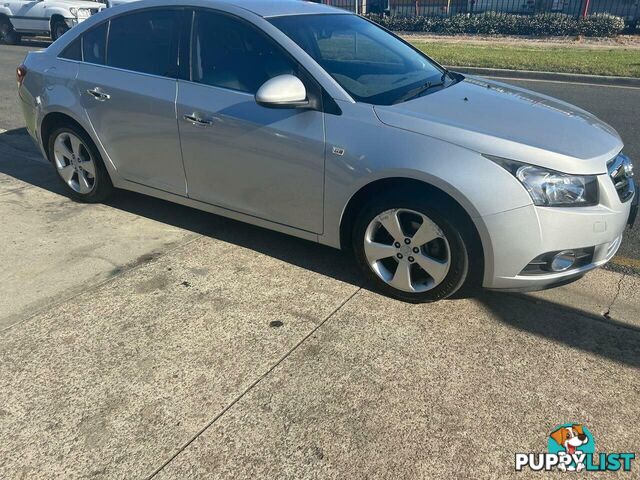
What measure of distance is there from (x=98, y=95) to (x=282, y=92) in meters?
1.83

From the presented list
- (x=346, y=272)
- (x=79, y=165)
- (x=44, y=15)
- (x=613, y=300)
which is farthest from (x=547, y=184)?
(x=44, y=15)

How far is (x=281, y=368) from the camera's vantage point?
2.72 m

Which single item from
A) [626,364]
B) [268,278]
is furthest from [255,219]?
[626,364]

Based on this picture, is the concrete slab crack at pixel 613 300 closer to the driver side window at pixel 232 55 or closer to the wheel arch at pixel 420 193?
the wheel arch at pixel 420 193

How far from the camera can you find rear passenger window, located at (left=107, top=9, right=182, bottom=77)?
3867 millimetres

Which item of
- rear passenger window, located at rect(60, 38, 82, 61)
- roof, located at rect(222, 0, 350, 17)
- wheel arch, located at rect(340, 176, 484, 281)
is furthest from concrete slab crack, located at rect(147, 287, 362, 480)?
rear passenger window, located at rect(60, 38, 82, 61)

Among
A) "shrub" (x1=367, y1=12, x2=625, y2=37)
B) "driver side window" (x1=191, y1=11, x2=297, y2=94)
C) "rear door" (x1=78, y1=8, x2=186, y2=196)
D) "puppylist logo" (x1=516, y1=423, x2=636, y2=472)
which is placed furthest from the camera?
"shrub" (x1=367, y1=12, x2=625, y2=37)

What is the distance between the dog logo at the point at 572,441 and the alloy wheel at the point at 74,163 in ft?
12.7

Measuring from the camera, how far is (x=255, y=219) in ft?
12.2

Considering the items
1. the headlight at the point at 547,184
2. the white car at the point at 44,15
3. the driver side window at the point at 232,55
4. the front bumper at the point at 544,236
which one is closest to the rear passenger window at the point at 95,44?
the driver side window at the point at 232,55

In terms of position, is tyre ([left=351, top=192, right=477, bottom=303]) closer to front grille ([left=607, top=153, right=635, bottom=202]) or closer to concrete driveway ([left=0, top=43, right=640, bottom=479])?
concrete driveway ([left=0, top=43, right=640, bottom=479])

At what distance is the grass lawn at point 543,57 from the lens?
11.1 m

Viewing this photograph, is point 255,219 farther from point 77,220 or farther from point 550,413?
point 550,413

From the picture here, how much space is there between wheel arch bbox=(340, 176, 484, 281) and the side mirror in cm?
65
